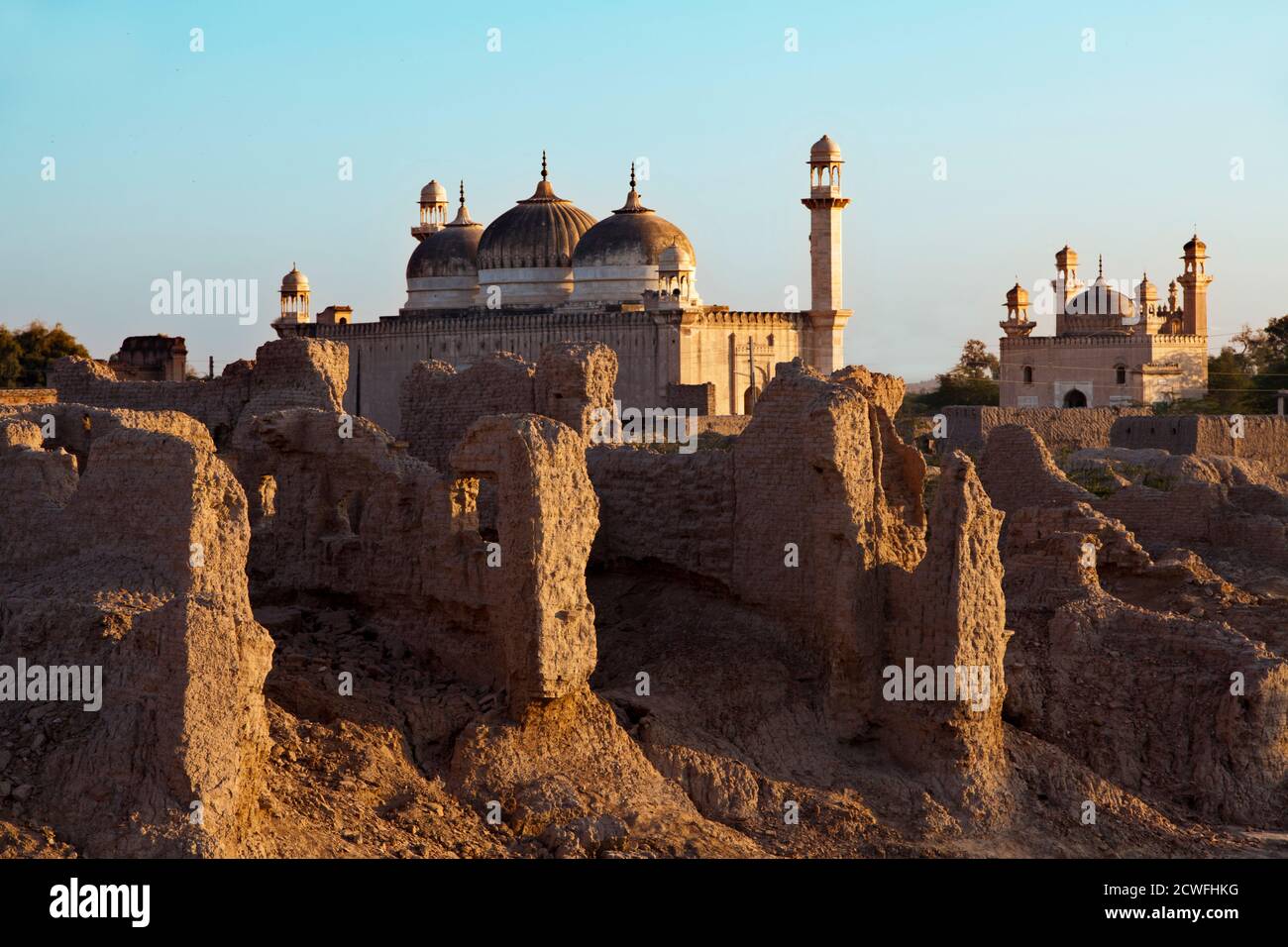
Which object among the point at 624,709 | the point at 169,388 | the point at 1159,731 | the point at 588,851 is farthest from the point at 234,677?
the point at 169,388

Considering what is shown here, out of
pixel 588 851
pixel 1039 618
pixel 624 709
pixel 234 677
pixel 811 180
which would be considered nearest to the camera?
pixel 234 677

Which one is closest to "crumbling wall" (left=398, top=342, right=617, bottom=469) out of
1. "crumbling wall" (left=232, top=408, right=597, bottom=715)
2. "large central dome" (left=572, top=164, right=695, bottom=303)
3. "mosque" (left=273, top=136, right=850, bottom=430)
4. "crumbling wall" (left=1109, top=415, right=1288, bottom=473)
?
"crumbling wall" (left=232, top=408, right=597, bottom=715)

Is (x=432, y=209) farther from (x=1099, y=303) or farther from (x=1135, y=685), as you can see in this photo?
(x=1135, y=685)

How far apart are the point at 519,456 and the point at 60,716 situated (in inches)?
132

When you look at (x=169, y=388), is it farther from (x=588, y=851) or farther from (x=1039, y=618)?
(x=588, y=851)

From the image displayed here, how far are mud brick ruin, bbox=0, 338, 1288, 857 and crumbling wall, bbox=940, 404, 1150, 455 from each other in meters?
14.5

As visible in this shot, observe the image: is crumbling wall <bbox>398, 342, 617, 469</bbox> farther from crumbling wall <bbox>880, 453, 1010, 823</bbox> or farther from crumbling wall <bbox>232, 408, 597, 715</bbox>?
crumbling wall <bbox>880, 453, 1010, 823</bbox>

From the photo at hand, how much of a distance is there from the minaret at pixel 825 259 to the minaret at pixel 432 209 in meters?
14.4

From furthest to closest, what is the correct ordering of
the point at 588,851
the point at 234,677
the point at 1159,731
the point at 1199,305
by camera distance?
the point at 1199,305
the point at 1159,731
the point at 588,851
the point at 234,677

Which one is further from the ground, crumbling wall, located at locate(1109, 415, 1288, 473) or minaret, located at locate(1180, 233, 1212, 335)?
minaret, located at locate(1180, 233, 1212, 335)

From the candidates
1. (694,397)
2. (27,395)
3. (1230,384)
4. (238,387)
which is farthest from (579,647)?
(1230,384)

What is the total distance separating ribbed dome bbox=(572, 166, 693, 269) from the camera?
186ft

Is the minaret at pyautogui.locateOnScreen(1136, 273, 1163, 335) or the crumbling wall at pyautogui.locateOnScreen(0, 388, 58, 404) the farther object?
the minaret at pyautogui.locateOnScreen(1136, 273, 1163, 335)

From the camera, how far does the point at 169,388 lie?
886 inches
